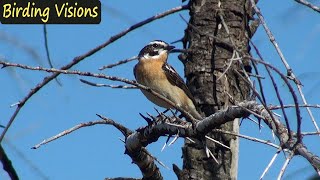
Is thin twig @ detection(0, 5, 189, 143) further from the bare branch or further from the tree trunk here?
the bare branch

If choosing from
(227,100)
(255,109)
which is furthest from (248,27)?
(255,109)

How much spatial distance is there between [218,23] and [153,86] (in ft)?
8.80

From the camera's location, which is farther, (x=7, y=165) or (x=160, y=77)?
(x=160, y=77)

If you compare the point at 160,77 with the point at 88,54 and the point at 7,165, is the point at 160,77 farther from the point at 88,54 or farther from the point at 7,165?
the point at 7,165

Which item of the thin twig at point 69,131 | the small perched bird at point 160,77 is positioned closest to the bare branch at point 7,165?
the thin twig at point 69,131

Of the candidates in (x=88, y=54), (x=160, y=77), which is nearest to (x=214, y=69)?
(x=88, y=54)

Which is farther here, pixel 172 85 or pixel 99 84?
pixel 172 85

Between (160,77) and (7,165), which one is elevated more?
(160,77)

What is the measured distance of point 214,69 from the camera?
5.48 m

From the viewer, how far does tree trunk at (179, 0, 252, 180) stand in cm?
538

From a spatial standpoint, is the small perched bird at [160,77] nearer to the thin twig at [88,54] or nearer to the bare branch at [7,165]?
the thin twig at [88,54]

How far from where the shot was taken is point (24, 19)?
564cm

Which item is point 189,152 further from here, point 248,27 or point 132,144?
point 248,27

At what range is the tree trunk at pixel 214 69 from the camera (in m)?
5.38
